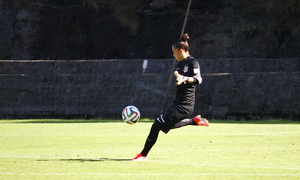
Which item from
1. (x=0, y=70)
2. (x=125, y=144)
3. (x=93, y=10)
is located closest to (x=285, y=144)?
(x=125, y=144)

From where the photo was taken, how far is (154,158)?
8766 millimetres

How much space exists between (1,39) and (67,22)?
636 centimetres

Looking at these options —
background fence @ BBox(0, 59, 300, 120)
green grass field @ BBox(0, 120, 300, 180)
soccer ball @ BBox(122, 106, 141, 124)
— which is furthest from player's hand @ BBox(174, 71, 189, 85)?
background fence @ BBox(0, 59, 300, 120)

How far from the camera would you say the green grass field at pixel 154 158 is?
6.73 metres

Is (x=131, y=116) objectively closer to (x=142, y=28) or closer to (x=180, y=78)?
(x=180, y=78)

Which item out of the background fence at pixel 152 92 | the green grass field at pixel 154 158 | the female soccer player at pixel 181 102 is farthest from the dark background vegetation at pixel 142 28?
the female soccer player at pixel 181 102

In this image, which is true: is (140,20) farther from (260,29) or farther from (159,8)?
(260,29)

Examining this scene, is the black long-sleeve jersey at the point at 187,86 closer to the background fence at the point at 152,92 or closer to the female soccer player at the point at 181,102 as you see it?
the female soccer player at the point at 181,102

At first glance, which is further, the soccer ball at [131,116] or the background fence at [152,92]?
the background fence at [152,92]

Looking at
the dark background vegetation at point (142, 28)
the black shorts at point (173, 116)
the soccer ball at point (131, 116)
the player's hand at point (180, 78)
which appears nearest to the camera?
the player's hand at point (180, 78)

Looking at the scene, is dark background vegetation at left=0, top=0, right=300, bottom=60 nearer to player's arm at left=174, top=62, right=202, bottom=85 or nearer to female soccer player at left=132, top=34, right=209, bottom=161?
female soccer player at left=132, top=34, right=209, bottom=161

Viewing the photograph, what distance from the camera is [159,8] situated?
118 feet

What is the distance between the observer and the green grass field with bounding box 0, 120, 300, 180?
6730mm

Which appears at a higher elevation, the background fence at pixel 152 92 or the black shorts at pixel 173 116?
the black shorts at pixel 173 116
